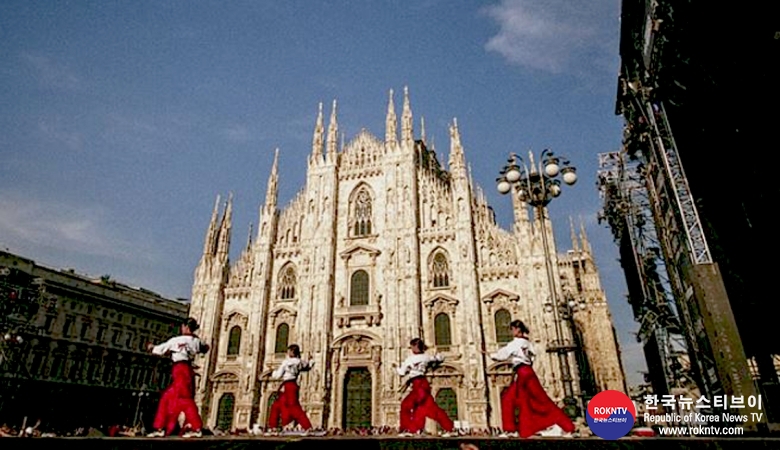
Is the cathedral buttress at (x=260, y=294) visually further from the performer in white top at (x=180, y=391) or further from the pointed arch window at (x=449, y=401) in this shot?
the performer in white top at (x=180, y=391)

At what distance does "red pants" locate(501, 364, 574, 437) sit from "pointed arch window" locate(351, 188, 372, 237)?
745 inches

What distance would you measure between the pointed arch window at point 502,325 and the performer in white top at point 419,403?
46.6 feet

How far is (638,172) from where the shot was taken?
16078 millimetres

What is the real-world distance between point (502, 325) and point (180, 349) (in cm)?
1659

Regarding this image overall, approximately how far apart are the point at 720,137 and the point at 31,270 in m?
36.1

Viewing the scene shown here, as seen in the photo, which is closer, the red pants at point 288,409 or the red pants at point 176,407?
the red pants at point 176,407

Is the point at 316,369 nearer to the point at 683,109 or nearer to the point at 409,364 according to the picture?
the point at 409,364

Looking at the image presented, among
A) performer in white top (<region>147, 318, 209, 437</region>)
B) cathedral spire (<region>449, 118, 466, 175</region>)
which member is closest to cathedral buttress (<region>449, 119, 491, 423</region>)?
cathedral spire (<region>449, 118, 466, 175</region>)

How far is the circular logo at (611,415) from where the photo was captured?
15.1 ft

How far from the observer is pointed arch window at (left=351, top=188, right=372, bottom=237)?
2475 centimetres

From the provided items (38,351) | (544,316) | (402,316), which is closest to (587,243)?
(544,316)

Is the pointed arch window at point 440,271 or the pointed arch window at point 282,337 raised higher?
the pointed arch window at point 440,271

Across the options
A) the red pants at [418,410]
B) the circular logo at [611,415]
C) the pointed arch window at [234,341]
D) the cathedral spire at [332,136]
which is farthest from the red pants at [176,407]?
the cathedral spire at [332,136]

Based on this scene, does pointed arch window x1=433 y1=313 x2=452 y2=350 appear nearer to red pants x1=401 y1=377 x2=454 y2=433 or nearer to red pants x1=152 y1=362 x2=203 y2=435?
red pants x1=401 y1=377 x2=454 y2=433
